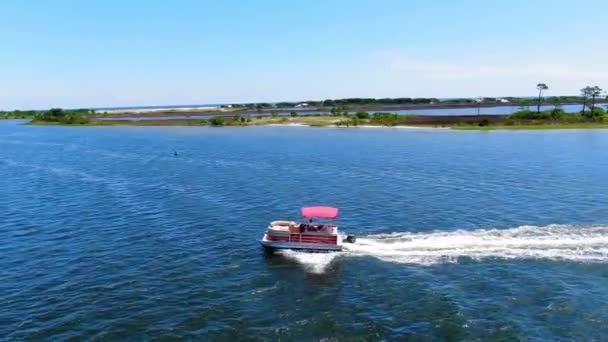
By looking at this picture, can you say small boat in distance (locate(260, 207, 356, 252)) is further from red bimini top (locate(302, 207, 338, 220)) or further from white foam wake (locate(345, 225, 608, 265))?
white foam wake (locate(345, 225, 608, 265))

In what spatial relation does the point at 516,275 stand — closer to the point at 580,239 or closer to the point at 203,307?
the point at 580,239

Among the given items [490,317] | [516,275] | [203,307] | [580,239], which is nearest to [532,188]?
[580,239]

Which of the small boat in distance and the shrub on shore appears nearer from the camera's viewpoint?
the small boat in distance

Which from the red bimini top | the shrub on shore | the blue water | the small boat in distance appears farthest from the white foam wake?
the shrub on shore

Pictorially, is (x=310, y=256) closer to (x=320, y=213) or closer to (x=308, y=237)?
(x=308, y=237)

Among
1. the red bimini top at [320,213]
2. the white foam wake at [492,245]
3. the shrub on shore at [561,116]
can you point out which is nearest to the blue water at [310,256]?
the white foam wake at [492,245]

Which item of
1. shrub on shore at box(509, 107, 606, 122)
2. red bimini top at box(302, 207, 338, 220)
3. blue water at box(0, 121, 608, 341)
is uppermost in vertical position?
shrub on shore at box(509, 107, 606, 122)

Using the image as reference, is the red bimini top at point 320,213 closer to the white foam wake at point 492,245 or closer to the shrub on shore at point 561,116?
the white foam wake at point 492,245
